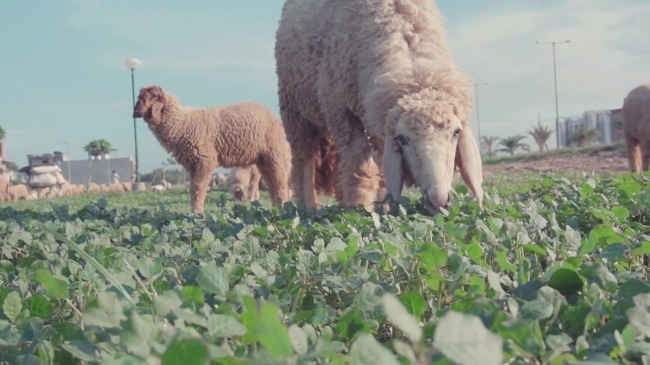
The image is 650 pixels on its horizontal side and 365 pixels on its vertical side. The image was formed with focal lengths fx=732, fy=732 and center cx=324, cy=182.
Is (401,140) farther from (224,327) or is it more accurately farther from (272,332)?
(272,332)

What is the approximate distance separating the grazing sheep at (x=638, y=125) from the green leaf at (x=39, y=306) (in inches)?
548

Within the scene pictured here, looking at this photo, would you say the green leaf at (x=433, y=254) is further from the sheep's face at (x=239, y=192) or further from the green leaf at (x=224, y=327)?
the sheep's face at (x=239, y=192)

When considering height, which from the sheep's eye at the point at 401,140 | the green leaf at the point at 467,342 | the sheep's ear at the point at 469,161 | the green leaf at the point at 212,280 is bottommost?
the green leaf at the point at 212,280

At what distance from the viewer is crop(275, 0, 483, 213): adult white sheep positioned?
4824 millimetres

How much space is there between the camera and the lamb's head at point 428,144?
15.2 feet

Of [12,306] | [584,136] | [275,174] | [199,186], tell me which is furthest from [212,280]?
[584,136]

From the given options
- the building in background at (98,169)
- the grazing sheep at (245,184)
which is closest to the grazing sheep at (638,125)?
the grazing sheep at (245,184)

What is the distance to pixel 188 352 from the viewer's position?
0.74 meters

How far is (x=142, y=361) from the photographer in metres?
0.85

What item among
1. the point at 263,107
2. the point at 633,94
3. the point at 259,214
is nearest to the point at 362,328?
the point at 259,214

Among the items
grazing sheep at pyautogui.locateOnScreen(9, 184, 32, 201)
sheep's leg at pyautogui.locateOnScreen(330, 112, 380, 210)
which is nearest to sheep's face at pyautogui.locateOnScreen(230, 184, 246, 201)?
sheep's leg at pyautogui.locateOnScreen(330, 112, 380, 210)

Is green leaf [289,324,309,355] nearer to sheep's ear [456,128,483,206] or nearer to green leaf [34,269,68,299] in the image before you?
green leaf [34,269,68,299]

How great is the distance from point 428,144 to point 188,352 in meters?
4.12

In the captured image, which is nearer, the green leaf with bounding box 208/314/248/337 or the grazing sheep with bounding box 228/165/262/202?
the green leaf with bounding box 208/314/248/337
